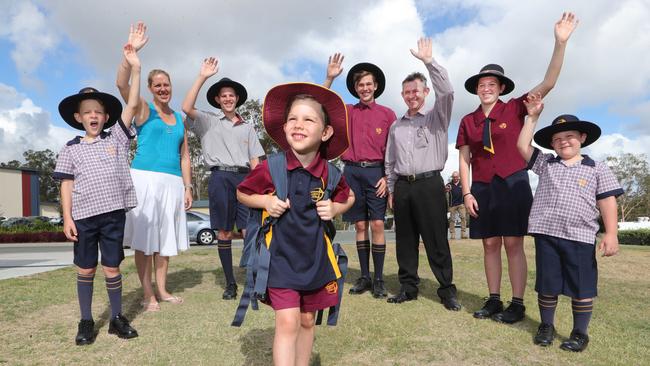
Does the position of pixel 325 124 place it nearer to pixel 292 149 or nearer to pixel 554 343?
pixel 292 149

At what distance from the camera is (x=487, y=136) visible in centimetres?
427

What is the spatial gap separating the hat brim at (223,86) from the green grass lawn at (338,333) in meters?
2.36

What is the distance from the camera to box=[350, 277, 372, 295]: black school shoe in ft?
17.2

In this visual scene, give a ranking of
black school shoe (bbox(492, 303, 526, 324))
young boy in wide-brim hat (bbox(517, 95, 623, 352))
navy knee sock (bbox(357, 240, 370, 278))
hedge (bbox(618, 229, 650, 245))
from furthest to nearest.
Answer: hedge (bbox(618, 229, 650, 245)) → navy knee sock (bbox(357, 240, 370, 278)) → black school shoe (bbox(492, 303, 526, 324)) → young boy in wide-brim hat (bbox(517, 95, 623, 352))

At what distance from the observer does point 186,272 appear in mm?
6828

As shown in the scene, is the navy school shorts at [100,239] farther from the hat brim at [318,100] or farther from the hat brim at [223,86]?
the hat brim at [223,86]

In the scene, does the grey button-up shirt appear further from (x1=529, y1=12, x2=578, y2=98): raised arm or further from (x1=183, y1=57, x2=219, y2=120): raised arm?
(x1=183, y1=57, x2=219, y2=120): raised arm

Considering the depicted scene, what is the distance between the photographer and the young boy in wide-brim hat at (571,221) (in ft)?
11.4

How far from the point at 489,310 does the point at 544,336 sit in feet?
2.53

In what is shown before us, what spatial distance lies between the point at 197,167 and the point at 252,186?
4131 cm

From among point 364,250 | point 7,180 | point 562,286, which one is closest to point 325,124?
point 562,286

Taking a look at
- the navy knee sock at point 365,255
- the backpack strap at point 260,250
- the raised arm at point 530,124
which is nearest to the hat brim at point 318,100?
the backpack strap at point 260,250

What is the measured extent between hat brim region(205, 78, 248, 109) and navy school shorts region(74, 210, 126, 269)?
7.12ft

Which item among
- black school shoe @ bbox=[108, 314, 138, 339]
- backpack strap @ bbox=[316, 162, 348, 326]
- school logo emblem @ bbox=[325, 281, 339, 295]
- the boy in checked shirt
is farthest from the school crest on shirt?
school logo emblem @ bbox=[325, 281, 339, 295]
